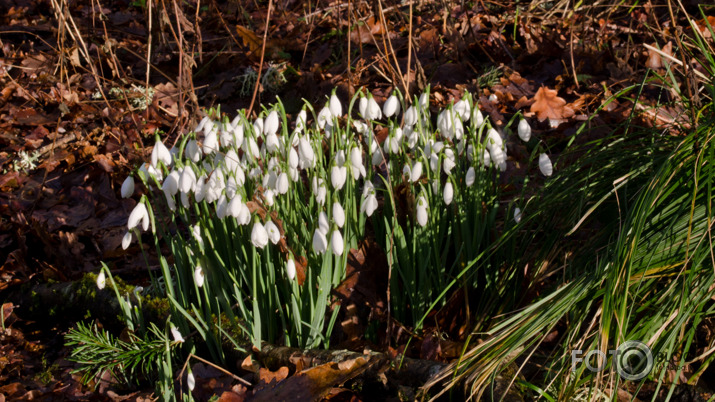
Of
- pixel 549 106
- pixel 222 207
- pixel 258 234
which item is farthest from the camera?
pixel 549 106

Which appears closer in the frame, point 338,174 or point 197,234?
point 338,174

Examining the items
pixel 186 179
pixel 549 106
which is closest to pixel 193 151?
pixel 186 179

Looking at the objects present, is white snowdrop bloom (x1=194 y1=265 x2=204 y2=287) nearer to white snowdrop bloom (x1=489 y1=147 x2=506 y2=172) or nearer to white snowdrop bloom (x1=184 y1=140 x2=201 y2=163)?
white snowdrop bloom (x1=184 y1=140 x2=201 y2=163)

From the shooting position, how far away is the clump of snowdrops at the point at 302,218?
6.65 ft

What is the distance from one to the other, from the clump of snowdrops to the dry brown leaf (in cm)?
142

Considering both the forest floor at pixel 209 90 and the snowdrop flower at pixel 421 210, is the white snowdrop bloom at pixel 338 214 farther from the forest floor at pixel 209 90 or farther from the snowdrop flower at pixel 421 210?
the forest floor at pixel 209 90

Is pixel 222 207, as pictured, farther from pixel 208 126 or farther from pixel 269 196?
pixel 208 126

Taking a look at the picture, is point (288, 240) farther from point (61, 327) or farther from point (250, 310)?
point (61, 327)

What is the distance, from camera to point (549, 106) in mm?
3629

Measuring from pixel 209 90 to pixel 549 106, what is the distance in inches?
100

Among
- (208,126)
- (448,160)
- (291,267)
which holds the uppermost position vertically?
(208,126)

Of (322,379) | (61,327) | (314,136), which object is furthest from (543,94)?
(61,327)

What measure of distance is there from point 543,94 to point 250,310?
2.31 metres

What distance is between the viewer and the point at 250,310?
2.25 metres
